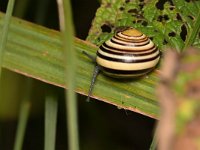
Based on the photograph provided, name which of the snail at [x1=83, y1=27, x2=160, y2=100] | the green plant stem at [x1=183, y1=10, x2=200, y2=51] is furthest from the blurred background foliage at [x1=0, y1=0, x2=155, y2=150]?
the green plant stem at [x1=183, y1=10, x2=200, y2=51]

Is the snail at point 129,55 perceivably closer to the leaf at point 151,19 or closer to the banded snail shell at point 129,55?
the banded snail shell at point 129,55

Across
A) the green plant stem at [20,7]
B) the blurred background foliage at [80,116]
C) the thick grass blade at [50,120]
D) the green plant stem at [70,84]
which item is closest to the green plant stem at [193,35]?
the blurred background foliage at [80,116]

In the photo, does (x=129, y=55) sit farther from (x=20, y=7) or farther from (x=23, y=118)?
(x=20, y=7)

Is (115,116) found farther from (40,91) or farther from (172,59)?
(172,59)

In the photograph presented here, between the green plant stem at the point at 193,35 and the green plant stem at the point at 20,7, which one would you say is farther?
the green plant stem at the point at 20,7

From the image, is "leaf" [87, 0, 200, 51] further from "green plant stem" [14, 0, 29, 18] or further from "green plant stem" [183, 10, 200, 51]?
"green plant stem" [14, 0, 29, 18]

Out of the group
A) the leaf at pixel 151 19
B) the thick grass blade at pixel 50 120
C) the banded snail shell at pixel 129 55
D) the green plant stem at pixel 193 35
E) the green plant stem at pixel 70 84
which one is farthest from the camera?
the leaf at pixel 151 19

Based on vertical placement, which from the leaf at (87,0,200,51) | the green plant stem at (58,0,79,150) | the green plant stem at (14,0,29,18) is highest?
the green plant stem at (58,0,79,150)

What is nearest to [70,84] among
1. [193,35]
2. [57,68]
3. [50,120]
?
[50,120]
